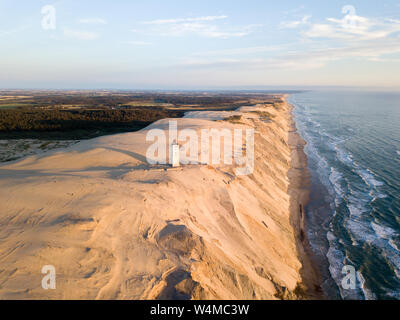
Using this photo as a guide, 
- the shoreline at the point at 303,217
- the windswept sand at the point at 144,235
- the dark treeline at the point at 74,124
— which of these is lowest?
the shoreline at the point at 303,217

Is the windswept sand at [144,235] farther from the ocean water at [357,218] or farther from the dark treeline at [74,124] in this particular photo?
the dark treeline at [74,124]

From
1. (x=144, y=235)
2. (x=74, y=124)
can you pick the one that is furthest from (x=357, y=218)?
(x=74, y=124)

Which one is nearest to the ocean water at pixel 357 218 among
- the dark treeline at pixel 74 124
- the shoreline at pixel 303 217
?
the shoreline at pixel 303 217

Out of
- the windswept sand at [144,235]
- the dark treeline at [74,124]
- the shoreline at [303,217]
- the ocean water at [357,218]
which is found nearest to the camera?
the windswept sand at [144,235]

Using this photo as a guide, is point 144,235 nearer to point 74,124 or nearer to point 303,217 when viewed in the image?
point 303,217

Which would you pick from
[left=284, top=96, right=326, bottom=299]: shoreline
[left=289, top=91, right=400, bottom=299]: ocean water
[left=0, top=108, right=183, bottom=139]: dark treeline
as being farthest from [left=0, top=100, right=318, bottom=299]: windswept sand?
[left=0, top=108, right=183, bottom=139]: dark treeline

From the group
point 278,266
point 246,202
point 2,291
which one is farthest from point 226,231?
point 2,291

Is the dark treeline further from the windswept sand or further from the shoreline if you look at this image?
the shoreline

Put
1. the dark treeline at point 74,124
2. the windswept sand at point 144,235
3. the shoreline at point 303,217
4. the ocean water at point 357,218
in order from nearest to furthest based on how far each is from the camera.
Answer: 1. the windswept sand at point 144,235
2. the shoreline at point 303,217
3. the ocean water at point 357,218
4. the dark treeline at point 74,124
